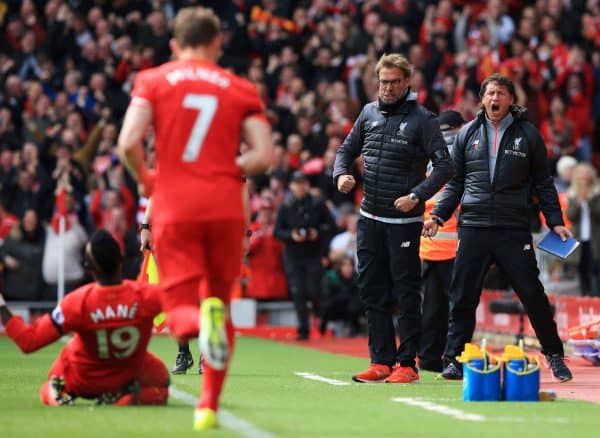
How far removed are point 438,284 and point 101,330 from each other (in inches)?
221

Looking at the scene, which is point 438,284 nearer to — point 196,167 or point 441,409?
point 441,409

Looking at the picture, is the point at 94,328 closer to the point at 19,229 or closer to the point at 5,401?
the point at 5,401

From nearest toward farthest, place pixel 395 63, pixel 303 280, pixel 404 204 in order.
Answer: pixel 404 204 < pixel 395 63 < pixel 303 280

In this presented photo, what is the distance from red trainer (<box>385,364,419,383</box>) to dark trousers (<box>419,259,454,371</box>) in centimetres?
179

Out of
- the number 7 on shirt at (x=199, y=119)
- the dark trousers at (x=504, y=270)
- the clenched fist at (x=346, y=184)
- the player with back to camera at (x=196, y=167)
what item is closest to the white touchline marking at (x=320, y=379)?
the dark trousers at (x=504, y=270)

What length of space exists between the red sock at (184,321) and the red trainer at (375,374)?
435cm

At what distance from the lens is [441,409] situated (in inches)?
369

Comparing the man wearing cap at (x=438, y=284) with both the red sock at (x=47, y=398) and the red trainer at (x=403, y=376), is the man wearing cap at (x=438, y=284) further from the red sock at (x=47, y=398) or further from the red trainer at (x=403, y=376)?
the red sock at (x=47, y=398)

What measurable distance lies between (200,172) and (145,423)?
1.42 meters

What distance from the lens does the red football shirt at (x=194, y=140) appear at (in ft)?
26.0

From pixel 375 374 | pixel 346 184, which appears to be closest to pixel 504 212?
pixel 346 184

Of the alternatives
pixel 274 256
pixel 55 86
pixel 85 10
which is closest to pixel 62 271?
pixel 274 256

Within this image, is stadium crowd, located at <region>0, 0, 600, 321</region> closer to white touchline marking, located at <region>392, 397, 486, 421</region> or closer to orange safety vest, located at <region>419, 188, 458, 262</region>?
orange safety vest, located at <region>419, 188, 458, 262</region>

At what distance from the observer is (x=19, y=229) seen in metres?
22.5
